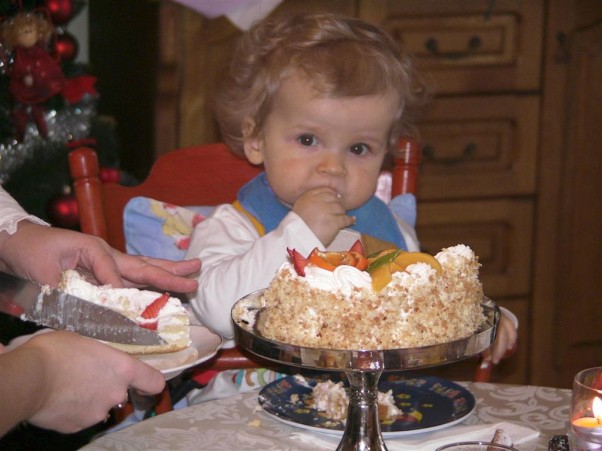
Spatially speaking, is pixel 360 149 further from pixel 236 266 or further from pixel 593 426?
pixel 593 426

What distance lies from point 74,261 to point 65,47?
1.15 metres

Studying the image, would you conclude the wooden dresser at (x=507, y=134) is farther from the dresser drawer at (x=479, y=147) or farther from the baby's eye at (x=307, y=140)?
the baby's eye at (x=307, y=140)

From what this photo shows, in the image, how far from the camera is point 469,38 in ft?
8.93

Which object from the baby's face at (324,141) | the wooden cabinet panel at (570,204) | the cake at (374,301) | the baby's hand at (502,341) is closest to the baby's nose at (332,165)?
the baby's face at (324,141)

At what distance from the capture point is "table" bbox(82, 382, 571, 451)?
116 cm

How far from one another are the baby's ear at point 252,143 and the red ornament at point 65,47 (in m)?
0.71

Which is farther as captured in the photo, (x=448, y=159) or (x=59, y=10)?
(x=448, y=159)

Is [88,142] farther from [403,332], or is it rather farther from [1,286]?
[403,332]

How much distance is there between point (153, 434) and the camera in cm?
118

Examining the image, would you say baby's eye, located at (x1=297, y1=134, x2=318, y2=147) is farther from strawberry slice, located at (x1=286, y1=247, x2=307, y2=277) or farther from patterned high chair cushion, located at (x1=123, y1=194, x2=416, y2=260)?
strawberry slice, located at (x1=286, y1=247, x2=307, y2=277)

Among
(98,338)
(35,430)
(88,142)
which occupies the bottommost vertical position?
(35,430)

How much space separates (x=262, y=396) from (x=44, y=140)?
4.36 ft

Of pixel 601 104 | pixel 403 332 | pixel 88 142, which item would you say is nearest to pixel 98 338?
pixel 403 332

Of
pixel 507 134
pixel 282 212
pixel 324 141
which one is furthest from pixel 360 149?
pixel 507 134
